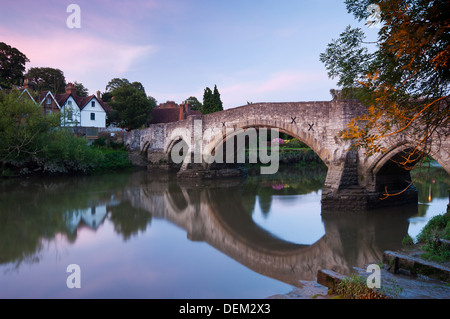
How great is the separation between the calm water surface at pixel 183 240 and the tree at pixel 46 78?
2806 cm

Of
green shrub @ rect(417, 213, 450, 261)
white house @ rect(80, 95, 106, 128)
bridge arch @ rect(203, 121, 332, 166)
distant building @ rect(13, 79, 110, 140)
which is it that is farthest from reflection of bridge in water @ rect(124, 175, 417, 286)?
white house @ rect(80, 95, 106, 128)

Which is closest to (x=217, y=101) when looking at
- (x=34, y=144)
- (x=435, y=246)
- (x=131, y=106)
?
(x=131, y=106)

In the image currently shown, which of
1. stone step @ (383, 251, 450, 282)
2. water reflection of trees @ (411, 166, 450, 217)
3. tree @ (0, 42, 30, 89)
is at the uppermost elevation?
tree @ (0, 42, 30, 89)

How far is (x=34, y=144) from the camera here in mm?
18078

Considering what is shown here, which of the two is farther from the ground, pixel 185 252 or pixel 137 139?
pixel 137 139

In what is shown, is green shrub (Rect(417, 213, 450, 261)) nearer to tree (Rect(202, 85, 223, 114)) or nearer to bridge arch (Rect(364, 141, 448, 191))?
bridge arch (Rect(364, 141, 448, 191))

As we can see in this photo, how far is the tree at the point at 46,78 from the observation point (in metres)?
39.1

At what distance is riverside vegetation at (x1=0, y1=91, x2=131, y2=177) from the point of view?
17297 mm

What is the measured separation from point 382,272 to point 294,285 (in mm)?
1416

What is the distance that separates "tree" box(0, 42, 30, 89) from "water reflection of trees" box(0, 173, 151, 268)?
67.2 feet

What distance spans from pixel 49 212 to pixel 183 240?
5597mm
